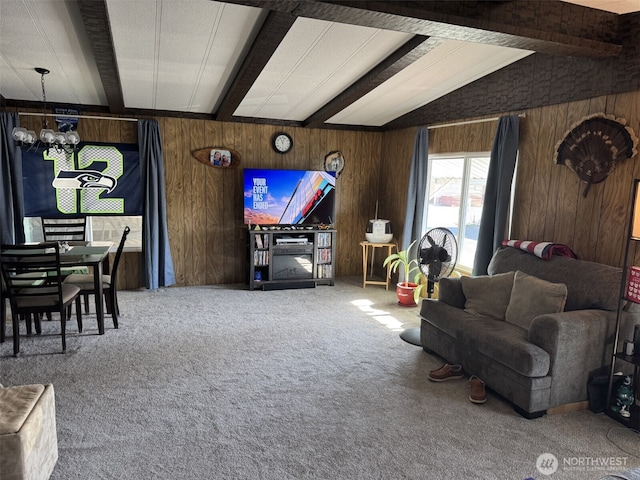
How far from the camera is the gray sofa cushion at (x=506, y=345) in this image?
8.61 feet

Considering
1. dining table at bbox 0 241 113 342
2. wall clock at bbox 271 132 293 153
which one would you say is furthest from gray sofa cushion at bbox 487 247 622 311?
dining table at bbox 0 241 113 342

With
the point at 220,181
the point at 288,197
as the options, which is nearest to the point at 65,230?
the point at 220,181

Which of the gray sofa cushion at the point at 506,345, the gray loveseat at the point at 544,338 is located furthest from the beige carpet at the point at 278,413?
the gray sofa cushion at the point at 506,345

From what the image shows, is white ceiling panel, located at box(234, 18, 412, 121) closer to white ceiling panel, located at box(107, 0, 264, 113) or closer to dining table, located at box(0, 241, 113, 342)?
white ceiling panel, located at box(107, 0, 264, 113)

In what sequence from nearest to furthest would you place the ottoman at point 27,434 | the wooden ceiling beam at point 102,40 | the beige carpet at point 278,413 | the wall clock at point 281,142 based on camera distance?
1. the ottoman at point 27,434
2. the beige carpet at point 278,413
3. the wooden ceiling beam at point 102,40
4. the wall clock at point 281,142

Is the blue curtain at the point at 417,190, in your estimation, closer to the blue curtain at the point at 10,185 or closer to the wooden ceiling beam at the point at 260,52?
the wooden ceiling beam at the point at 260,52

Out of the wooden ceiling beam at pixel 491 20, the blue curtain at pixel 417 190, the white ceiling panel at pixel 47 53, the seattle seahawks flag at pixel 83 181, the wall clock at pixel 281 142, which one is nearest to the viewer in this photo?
the wooden ceiling beam at pixel 491 20

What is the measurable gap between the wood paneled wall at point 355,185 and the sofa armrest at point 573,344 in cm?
62

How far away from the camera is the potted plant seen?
4.98 meters

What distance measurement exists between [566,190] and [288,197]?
3.21 meters

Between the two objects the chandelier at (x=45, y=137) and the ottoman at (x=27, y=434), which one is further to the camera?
the chandelier at (x=45, y=137)

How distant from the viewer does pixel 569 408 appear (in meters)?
2.81

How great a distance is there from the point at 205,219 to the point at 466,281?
11.3ft

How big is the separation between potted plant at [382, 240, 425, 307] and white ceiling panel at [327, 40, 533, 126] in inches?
66.1
